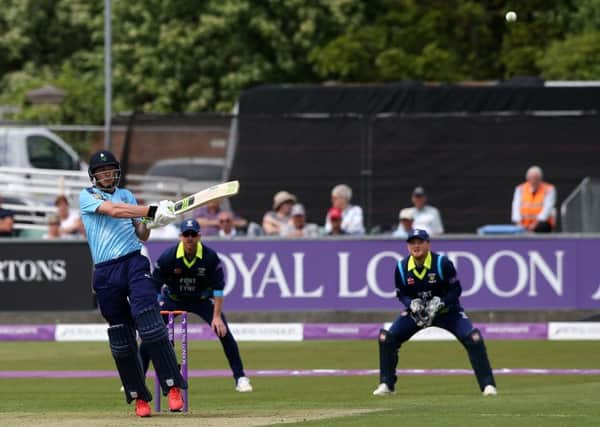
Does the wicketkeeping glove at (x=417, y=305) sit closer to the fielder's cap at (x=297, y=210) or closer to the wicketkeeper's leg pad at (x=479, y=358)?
the wicketkeeper's leg pad at (x=479, y=358)

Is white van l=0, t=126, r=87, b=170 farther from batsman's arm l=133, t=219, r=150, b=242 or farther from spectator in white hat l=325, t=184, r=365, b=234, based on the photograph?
batsman's arm l=133, t=219, r=150, b=242

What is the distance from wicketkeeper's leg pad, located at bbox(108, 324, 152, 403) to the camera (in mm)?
12266

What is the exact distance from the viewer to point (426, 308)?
14914 millimetres

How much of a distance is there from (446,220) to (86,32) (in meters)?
26.6

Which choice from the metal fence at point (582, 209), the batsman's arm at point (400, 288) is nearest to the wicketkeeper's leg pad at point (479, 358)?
the batsman's arm at point (400, 288)

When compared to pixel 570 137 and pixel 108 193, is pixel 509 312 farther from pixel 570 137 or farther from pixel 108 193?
pixel 108 193

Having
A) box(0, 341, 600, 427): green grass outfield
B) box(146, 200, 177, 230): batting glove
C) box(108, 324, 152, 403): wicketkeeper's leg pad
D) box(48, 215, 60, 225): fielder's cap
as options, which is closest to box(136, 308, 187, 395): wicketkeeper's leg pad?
box(108, 324, 152, 403): wicketkeeper's leg pad

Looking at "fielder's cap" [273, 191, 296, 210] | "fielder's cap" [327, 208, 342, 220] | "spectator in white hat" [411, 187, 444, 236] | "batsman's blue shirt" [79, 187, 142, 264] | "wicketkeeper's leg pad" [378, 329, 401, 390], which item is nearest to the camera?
"batsman's blue shirt" [79, 187, 142, 264]

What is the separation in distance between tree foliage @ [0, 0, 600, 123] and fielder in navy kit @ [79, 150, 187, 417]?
27351mm

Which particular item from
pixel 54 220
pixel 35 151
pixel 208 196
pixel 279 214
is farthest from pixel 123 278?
pixel 35 151

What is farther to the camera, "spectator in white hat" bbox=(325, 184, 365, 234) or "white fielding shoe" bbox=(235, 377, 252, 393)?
"spectator in white hat" bbox=(325, 184, 365, 234)

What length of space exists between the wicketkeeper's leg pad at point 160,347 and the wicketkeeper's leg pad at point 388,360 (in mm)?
3304

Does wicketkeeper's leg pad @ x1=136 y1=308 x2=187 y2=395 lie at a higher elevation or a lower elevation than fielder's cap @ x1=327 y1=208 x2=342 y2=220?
lower

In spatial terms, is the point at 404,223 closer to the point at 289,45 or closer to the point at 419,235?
the point at 419,235
